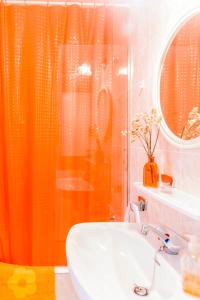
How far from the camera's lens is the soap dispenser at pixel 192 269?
2.24ft

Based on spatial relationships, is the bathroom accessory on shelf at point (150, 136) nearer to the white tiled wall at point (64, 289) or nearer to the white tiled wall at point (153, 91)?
the white tiled wall at point (153, 91)

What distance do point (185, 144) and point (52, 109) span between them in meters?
1.07

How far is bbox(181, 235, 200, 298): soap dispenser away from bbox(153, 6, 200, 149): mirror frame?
1.25ft

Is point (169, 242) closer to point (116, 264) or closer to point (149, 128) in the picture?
point (116, 264)

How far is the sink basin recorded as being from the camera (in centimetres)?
81

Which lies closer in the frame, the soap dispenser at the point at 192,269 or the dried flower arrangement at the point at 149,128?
the soap dispenser at the point at 192,269

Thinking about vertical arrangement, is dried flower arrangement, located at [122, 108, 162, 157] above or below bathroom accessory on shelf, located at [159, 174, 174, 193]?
above

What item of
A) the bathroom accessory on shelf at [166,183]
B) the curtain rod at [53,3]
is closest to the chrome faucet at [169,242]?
the bathroom accessory on shelf at [166,183]

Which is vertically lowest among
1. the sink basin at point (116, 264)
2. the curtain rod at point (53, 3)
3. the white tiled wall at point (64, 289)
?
the white tiled wall at point (64, 289)

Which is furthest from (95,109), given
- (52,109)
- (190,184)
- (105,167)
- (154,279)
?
(154,279)

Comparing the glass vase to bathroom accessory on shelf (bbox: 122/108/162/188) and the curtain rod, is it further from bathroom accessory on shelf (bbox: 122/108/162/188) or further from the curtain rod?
the curtain rod

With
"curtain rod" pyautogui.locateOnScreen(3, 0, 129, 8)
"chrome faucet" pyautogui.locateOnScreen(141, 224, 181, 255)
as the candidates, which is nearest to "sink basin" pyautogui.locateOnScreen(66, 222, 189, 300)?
"chrome faucet" pyautogui.locateOnScreen(141, 224, 181, 255)

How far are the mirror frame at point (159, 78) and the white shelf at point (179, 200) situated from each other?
19cm

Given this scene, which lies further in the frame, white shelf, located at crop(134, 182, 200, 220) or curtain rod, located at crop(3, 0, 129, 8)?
curtain rod, located at crop(3, 0, 129, 8)
